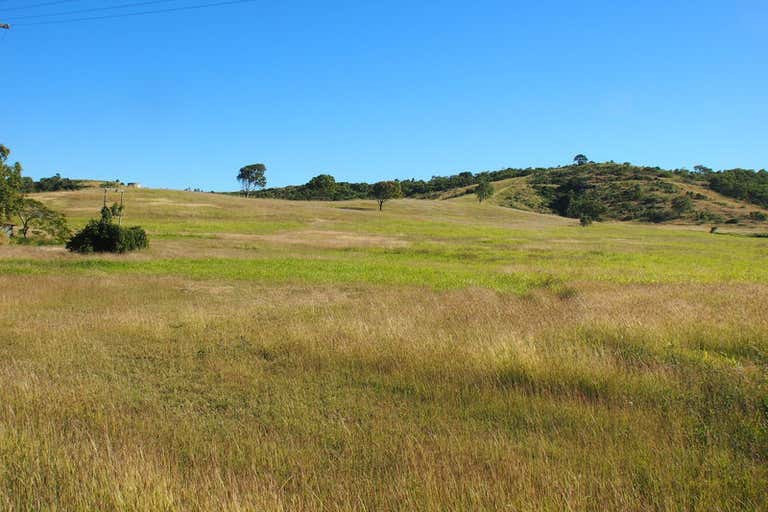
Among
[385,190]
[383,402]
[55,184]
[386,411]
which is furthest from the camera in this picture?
[55,184]

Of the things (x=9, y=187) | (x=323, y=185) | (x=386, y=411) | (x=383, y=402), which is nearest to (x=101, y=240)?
(x=9, y=187)

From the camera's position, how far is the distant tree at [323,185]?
14488 cm

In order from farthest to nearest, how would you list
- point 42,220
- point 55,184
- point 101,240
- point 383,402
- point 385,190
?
point 55,184 < point 385,190 < point 42,220 < point 101,240 < point 383,402

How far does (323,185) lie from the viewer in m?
146

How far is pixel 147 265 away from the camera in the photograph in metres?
25.7

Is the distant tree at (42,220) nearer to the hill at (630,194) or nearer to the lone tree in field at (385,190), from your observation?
the lone tree in field at (385,190)

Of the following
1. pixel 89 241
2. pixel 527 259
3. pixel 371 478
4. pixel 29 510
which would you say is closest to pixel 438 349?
pixel 371 478

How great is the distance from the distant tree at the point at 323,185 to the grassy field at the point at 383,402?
13084cm

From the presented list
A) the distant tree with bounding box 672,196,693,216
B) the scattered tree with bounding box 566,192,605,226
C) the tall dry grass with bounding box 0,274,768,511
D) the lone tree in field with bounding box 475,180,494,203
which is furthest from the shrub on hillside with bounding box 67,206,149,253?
the lone tree in field with bounding box 475,180,494,203

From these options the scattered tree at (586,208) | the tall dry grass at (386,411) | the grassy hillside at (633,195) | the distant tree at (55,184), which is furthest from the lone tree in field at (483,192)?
the tall dry grass at (386,411)

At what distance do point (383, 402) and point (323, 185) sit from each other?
142m

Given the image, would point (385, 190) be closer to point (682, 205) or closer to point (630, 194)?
point (682, 205)

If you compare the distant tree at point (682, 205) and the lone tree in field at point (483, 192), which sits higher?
the lone tree in field at point (483, 192)

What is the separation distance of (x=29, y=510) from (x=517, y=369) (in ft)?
20.5
